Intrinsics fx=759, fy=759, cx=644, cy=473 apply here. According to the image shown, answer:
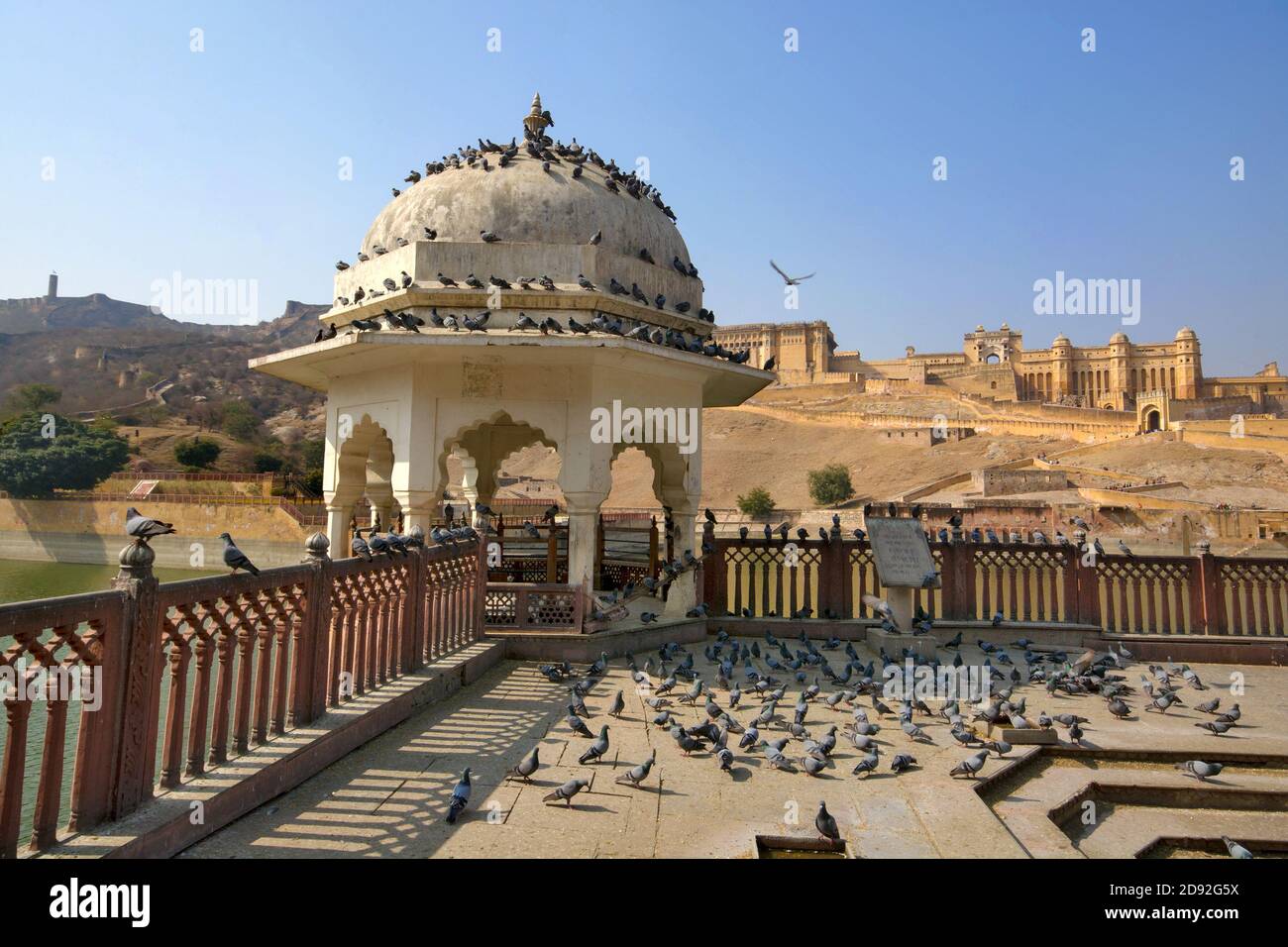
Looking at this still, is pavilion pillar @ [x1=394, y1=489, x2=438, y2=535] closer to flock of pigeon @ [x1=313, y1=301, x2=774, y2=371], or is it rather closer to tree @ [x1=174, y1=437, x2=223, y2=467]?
flock of pigeon @ [x1=313, y1=301, x2=774, y2=371]

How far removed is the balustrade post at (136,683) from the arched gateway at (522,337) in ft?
17.5

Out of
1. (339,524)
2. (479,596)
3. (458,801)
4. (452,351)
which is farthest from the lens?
(339,524)

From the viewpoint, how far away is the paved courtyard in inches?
151

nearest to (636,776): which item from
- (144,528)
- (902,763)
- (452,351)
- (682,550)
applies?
(902,763)

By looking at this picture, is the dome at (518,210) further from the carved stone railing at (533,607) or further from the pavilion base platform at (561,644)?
the pavilion base platform at (561,644)

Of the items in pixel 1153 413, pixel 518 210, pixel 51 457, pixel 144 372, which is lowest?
pixel 51 457

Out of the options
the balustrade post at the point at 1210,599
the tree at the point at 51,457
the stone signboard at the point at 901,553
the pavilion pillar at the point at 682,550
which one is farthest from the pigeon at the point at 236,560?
the tree at the point at 51,457

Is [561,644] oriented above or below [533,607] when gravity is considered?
below

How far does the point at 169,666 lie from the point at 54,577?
3705 cm

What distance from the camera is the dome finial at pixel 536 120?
12062 mm

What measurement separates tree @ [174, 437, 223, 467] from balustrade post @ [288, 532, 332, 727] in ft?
195

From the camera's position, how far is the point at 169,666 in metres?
4.16

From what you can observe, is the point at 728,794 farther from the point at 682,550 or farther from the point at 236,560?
the point at 682,550

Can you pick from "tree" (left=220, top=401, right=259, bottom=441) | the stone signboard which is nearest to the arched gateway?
the stone signboard
